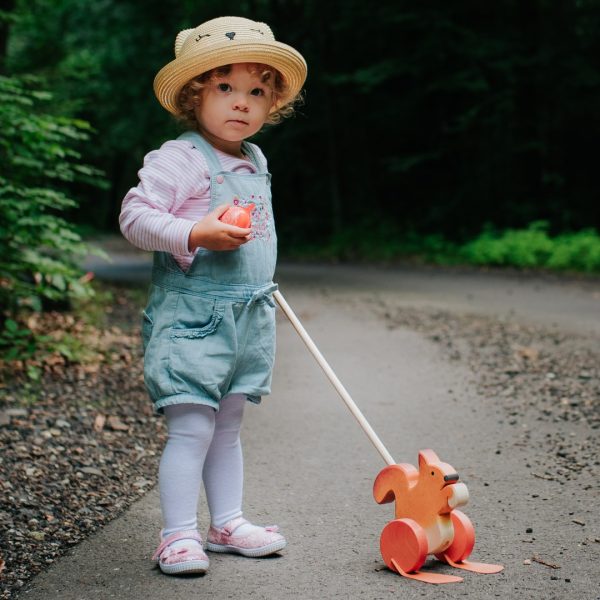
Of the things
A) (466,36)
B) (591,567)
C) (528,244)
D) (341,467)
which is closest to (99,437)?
(341,467)

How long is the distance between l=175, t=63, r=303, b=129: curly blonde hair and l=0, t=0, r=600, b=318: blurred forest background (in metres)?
7.58

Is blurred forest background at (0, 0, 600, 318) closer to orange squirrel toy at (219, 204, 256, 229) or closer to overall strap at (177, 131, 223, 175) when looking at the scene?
overall strap at (177, 131, 223, 175)

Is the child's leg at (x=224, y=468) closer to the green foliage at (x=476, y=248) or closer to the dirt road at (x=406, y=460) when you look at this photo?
the dirt road at (x=406, y=460)

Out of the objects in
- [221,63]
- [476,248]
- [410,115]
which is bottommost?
[476,248]

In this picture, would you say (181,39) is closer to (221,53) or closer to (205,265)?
(221,53)

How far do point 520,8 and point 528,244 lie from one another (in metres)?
5.92

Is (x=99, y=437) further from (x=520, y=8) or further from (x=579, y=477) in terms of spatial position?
(x=520, y=8)

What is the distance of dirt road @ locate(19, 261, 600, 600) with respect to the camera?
2855mm

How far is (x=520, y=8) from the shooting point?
18.3 m

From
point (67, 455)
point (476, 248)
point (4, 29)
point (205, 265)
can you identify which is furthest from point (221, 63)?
point (476, 248)

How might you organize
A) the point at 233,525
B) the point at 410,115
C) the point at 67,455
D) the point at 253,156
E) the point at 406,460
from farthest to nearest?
1. the point at 410,115
2. the point at 406,460
3. the point at 67,455
4. the point at 253,156
5. the point at 233,525

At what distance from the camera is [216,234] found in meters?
2.79

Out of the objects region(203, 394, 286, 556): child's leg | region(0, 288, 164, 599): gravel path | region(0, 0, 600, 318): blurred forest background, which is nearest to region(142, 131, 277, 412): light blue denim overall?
region(203, 394, 286, 556): child's leg

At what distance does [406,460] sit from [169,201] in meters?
2.05
